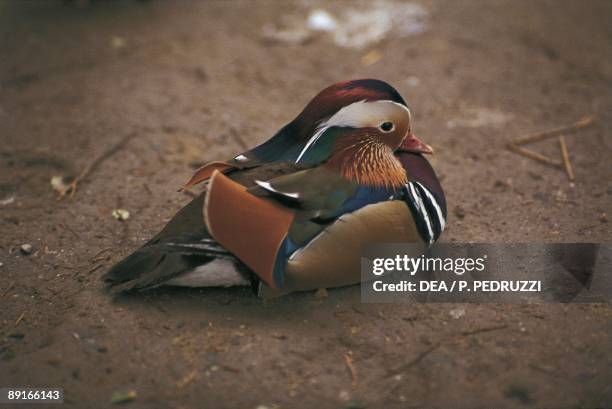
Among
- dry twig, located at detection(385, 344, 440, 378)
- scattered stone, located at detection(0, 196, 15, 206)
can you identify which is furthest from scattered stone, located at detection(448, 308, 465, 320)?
scattered stone, located at detection(0, 196, 15, 206)

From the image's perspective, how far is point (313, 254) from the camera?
251cm

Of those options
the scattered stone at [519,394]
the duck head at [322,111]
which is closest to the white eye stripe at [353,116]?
the duck head at [322,111]

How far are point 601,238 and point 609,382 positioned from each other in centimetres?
90

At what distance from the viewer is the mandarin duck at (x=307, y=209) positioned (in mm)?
2441

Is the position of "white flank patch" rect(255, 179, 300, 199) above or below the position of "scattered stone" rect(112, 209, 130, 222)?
above

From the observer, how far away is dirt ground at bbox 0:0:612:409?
7.88 feet

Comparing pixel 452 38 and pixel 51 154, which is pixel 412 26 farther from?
pixel 51 154

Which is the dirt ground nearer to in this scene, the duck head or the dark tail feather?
the dark tail feather

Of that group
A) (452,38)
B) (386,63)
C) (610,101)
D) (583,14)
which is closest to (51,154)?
(386,63)

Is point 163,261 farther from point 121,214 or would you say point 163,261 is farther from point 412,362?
point 412,362

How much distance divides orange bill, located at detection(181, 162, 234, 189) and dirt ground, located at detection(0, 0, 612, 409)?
0.47 meters

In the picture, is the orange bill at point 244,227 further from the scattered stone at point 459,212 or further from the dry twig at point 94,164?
the dry twig at point 94,164

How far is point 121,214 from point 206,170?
764 millimetres

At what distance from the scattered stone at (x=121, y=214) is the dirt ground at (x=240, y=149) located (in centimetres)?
4
